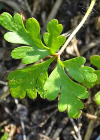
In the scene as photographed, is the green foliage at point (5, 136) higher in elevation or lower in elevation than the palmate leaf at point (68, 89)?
lower

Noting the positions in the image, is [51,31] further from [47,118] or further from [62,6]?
[47,118]

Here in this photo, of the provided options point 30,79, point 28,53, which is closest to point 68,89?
point 30,79

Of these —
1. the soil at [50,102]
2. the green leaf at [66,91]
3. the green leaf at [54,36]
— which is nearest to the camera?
the green leaf at [54,36]

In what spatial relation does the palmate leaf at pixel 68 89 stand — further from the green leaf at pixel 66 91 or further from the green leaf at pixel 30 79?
the green leaf at pixel 30 79

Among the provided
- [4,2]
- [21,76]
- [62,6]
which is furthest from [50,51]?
[4,2]

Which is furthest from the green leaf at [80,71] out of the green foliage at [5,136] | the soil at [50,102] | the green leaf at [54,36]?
the green foliage at [5,136]

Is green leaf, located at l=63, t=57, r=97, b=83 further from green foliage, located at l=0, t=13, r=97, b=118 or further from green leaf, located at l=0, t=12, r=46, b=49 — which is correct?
green leaf, located at l=0, t=12, r=46, b=49

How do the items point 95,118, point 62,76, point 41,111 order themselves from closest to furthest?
point 62,76, point 95,118, point 41,111

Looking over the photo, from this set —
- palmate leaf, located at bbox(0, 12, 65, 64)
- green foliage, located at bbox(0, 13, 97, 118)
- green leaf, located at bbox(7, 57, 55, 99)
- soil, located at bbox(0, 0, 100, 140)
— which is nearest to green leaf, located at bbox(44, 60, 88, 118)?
green foliage, located at bbox(0, 13, 97, 118)
